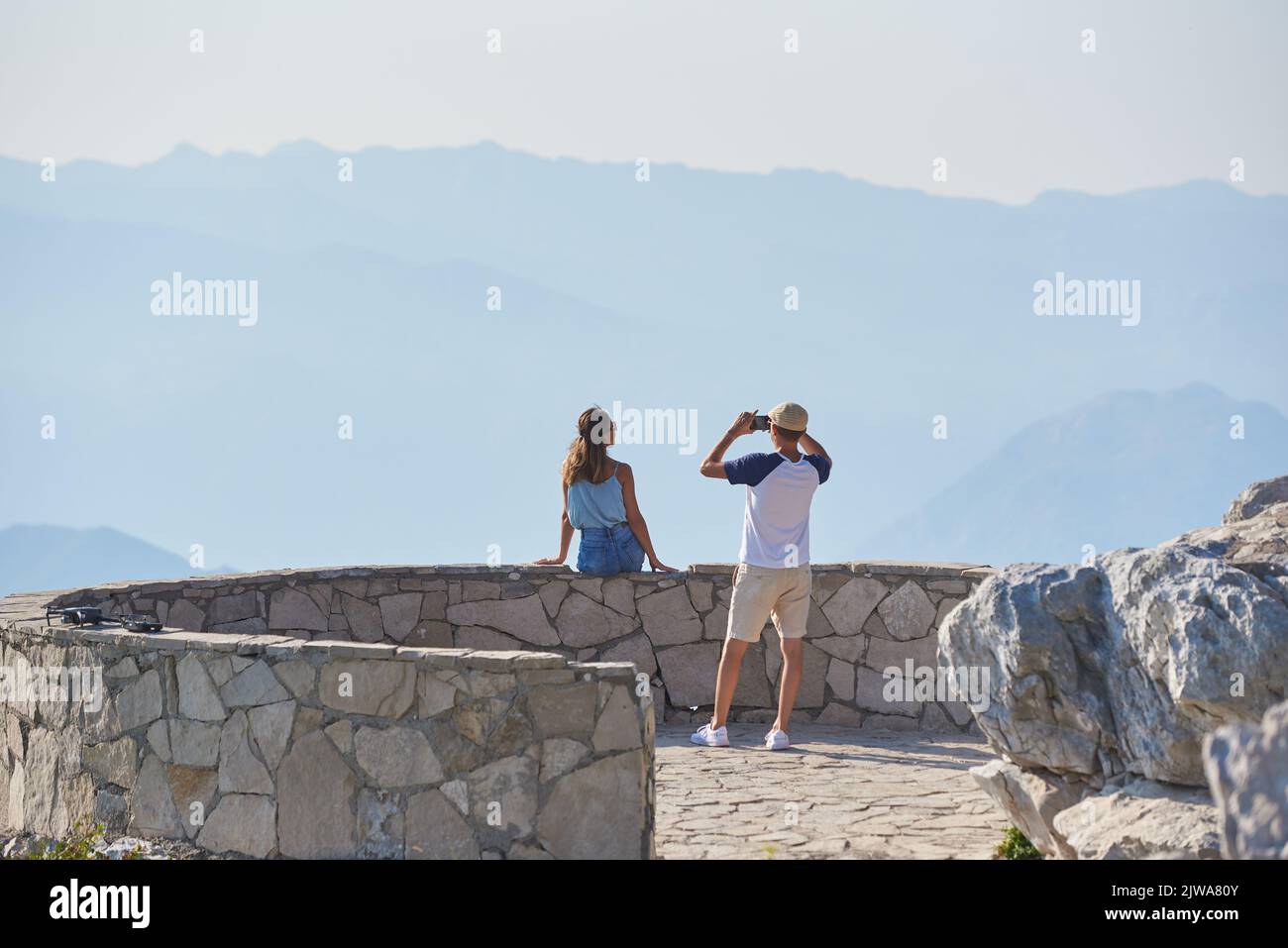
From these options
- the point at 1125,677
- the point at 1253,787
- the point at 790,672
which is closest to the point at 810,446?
the point at 790,672

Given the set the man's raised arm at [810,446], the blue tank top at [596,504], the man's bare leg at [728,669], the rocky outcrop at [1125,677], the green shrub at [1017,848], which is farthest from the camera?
the blue tank top at [596,504]

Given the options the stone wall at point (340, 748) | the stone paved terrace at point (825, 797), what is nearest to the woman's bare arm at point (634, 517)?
the stone paved terrace at point (825, 797)

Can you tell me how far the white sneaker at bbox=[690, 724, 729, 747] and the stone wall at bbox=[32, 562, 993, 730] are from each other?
37.1 inches

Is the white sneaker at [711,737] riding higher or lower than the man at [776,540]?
lower

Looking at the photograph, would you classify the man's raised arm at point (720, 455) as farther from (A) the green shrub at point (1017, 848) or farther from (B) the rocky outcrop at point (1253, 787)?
(B) the rocky outcrop at point (1253, 787)

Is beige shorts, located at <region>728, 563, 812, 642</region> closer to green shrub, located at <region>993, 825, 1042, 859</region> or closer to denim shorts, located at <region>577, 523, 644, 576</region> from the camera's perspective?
denim shorts, located at <region>577, 523, 644, 576</region>

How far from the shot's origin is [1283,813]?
9.05 feet

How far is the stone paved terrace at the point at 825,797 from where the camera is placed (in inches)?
227

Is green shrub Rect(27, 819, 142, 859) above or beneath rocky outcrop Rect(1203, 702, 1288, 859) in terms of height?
beneath

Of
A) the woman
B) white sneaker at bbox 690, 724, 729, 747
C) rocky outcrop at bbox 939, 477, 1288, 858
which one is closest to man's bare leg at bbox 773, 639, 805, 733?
white sneaker at bbox 690, 724, 729, 747

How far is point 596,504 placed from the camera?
909 centimetres

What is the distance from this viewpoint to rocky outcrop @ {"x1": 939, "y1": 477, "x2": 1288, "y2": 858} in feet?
15.1

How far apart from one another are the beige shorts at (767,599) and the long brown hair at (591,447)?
152 centimetres
